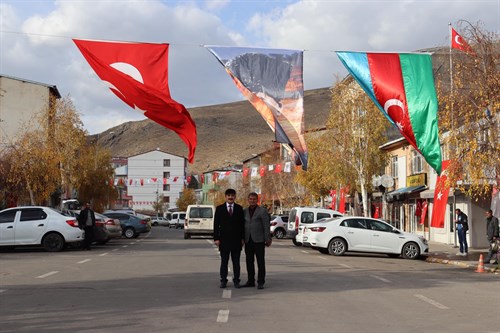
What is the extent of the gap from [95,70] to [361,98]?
27.4 metres

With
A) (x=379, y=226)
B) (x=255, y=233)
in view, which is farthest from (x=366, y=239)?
(x=255, y=233)

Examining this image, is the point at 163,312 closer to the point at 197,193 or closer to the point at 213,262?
the point at 213,262

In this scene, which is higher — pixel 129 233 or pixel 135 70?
pixel 135 70

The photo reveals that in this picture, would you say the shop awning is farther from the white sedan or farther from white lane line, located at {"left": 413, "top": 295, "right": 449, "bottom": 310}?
white lane line, located at {"left": 413, "top": 295, "right": 449, "bottom": 310}

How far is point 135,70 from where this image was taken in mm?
16266

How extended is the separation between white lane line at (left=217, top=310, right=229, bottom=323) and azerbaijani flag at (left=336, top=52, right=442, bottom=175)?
30.2ft

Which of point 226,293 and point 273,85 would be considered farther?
point 273,85

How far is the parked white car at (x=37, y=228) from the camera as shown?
2475 centimetres

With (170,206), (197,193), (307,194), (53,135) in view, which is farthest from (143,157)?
(53,135)

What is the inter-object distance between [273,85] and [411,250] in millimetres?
11216

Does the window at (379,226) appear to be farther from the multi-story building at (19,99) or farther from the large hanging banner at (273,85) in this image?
the multi-story building at (19,99)

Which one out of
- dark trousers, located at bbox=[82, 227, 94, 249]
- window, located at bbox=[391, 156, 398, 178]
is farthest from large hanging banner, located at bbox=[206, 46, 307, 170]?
window, located at bbox=[391, 156, 398, 178]

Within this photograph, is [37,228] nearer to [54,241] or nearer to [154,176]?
[54,241]

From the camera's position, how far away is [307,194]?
208ft
